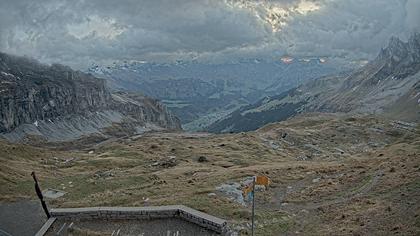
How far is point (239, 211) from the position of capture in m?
37.6

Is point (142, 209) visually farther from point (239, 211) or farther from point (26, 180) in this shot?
point (26, 180)

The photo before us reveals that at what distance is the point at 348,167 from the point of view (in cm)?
5622

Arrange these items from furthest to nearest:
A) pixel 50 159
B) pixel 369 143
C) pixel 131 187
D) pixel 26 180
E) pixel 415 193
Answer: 1. pixel 369 143
2. pixel 50 159
3. pixel 26 180
4. pixel 131 187
5. pixel 415 193

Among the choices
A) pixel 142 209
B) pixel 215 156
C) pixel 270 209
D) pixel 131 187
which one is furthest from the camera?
pixel 215 156

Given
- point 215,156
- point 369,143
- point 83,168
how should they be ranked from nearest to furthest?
point 83,168 → point 215,156 → point 369,143

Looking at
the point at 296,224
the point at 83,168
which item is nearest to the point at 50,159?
the point at 83,168

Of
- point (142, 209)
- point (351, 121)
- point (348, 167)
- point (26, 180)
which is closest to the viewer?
point (142, 209)

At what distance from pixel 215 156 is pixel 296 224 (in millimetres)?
65074

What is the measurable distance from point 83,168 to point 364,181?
188ft

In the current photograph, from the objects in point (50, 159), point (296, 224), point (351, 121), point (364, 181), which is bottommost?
point (296, 224)

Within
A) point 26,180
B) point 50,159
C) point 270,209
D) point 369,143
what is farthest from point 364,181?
point 369,143

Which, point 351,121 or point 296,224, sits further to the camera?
point 351,121

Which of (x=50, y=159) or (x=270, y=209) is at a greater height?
(x=50, y=159)

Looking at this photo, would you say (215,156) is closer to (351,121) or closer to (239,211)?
(239,211)
